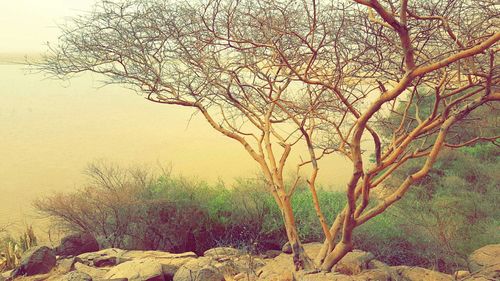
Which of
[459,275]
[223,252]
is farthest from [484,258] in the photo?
[223,252]

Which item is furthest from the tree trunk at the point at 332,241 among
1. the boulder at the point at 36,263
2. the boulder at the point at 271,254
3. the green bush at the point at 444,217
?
the boulder at the point at 36,263

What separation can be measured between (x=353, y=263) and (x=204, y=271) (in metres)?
2.78

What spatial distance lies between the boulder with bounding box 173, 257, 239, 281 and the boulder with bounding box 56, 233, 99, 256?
13.4 feet

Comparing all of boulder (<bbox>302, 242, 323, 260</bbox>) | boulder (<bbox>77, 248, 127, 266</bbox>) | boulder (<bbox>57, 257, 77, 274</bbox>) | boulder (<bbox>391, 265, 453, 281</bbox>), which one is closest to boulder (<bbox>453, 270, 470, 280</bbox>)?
boulder (<bbox>391, 265, 453, 281</bbox>)

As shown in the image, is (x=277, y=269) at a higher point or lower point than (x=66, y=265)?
lower

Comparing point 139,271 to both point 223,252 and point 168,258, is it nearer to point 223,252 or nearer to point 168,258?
point 168,258

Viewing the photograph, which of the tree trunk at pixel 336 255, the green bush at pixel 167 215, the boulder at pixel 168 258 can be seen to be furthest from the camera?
the green bush at pixel 167 215

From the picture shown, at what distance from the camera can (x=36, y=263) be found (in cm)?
1084

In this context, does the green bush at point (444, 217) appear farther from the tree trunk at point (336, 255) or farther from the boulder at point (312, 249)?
the tree trunk at point (336, 255)

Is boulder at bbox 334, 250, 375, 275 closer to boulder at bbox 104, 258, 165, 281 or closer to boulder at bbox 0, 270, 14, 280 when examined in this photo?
boulder at bbox 104, 258, 165, 281

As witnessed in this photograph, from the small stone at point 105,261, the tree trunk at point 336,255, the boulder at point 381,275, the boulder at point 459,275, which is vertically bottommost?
the boulder at point 459,275

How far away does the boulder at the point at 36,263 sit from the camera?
10.7 meters

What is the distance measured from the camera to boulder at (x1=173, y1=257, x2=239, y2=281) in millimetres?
8359

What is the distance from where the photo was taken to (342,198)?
16938 millimetres
